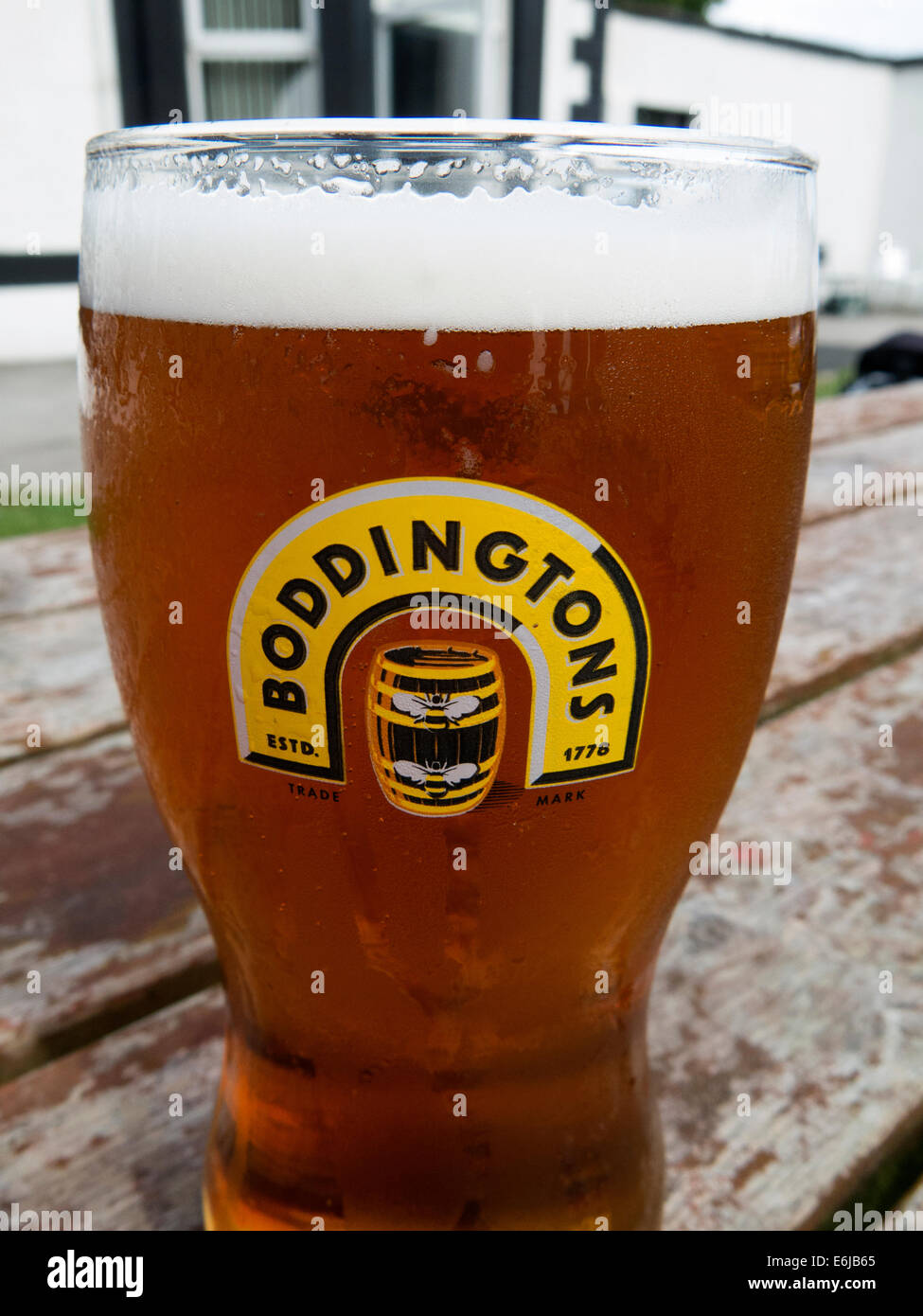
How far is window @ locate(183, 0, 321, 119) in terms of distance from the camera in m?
6.80

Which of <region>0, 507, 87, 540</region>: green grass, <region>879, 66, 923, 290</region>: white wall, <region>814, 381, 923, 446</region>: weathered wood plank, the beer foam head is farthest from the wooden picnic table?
<region>879, 66, 923, 290</region>: white wall

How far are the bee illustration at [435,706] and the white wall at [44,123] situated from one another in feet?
21.7

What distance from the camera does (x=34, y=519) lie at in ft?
13.0

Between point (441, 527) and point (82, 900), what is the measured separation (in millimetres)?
578

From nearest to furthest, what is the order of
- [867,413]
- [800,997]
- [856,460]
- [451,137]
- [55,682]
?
[451,137] < [800,997] < [55,682] < [856,460] < [867,413]

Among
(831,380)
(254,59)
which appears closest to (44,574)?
(831,380)

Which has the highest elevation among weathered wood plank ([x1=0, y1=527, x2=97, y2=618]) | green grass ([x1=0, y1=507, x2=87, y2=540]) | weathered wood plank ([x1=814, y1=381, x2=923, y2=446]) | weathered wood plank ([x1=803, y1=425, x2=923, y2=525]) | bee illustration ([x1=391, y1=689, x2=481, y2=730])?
bee illustration ([x1=391, y1=689, x2=481, y2=730])

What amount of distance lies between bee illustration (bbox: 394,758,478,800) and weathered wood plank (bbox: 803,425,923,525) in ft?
4.39

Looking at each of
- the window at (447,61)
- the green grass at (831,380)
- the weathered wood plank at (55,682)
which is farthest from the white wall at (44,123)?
the weathered wood plank at (55,682)

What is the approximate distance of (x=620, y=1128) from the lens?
2.43 feet

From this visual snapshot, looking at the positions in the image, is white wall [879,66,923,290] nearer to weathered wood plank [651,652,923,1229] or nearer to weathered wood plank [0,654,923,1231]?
weathered wood plank [651,652,923,1229]

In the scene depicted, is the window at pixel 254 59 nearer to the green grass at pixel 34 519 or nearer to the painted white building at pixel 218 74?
the painted white building at pixel 218 74

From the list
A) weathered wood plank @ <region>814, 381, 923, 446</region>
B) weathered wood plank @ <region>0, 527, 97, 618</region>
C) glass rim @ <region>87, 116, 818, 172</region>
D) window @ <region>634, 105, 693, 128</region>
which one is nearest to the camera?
glass rim @ <region>87, 116, 818, 172</region>

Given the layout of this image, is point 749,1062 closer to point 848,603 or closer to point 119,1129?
point 119,1129
